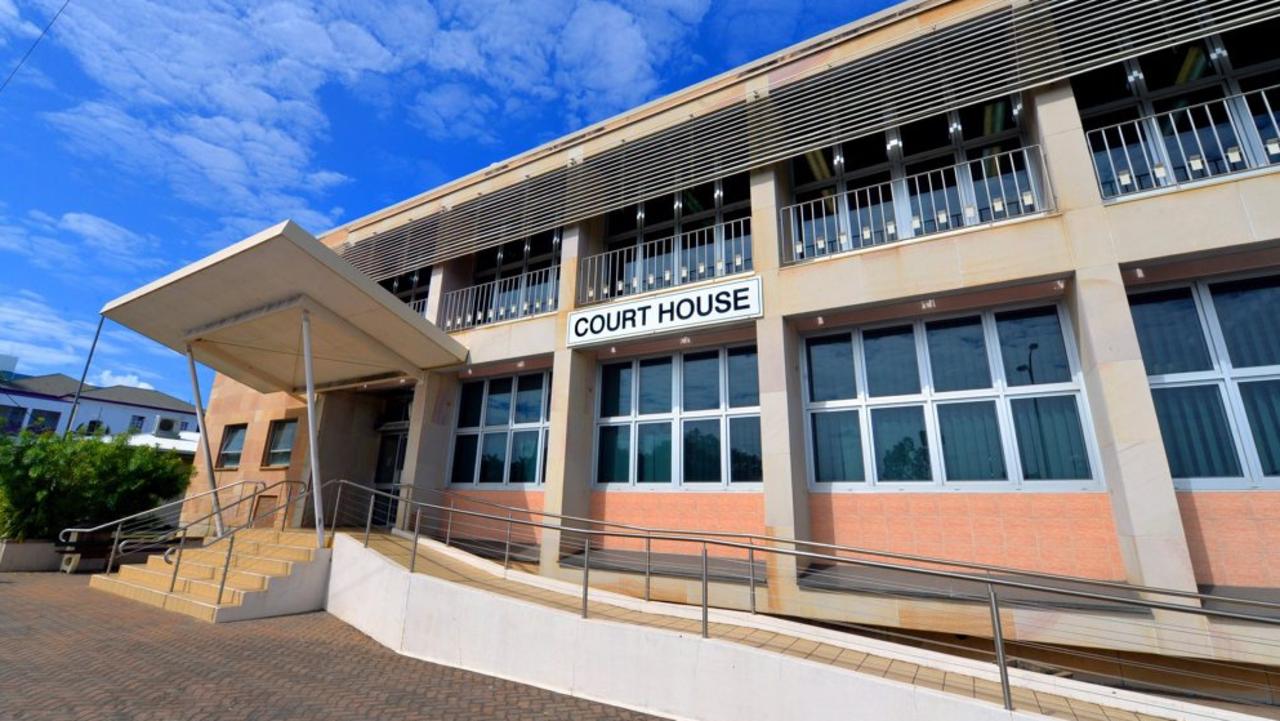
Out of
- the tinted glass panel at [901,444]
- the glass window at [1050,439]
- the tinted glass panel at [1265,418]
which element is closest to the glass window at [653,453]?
the tinted glass panel at [901,444]

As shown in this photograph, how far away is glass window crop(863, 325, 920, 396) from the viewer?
7.00 meters

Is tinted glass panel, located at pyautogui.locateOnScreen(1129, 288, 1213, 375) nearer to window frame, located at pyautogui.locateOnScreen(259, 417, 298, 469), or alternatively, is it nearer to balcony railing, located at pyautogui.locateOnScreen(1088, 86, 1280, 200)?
balcony railing, located at pyautogui.locateOnScreen(1088, 86, 1280, 200)

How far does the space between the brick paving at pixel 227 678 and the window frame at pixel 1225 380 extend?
6.23 metres

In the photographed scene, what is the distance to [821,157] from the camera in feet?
26.9

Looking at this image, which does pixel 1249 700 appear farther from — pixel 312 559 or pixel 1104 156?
pixel 312 559

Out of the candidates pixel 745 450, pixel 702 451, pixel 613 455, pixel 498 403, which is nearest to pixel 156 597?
pixel 498 403

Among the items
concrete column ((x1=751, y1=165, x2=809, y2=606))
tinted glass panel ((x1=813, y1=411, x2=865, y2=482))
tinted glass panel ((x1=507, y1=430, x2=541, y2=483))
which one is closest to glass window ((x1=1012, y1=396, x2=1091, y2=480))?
tinted glass panel ((x1=813, y1=411, x2=865, y2=482))

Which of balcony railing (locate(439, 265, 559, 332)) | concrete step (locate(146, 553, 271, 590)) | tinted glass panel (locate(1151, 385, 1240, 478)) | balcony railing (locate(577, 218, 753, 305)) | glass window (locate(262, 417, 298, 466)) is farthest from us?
glass window (locate(262, 417, 298, 466))

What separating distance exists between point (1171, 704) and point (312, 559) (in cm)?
931

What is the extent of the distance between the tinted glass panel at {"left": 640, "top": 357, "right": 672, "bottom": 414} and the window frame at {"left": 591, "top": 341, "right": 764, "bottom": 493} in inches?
2.7

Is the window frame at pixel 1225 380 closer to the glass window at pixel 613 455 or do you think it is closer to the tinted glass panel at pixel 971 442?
the tinted glass panel at pixel 971 442

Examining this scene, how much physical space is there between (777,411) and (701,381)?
1.84 metres

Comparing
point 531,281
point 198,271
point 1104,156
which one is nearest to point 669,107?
point 531,281

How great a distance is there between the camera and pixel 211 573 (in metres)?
7.64
